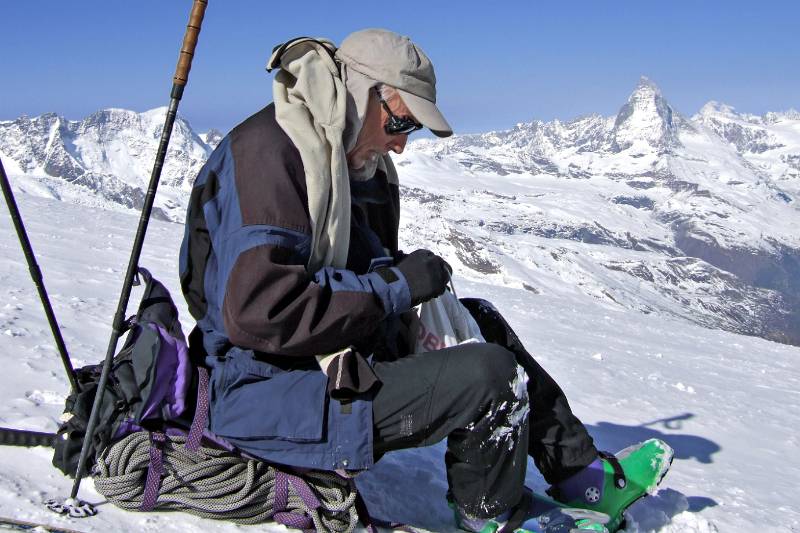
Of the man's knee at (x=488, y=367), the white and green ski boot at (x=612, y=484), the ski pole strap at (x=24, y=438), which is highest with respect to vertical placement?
the man's knee at (x=488, y=367)

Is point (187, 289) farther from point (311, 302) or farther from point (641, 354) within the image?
point (641, 354)

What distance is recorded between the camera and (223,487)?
335cm

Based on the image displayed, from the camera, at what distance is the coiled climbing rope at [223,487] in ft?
10.9

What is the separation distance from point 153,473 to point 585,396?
5.05 meters

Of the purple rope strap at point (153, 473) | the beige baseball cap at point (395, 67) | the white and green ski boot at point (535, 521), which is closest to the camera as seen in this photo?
the purple rope strap at point (153, 473)

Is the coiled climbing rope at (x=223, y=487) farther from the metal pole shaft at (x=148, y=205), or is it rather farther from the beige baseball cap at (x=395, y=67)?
the beige baseball cap at (x=395, y=67)

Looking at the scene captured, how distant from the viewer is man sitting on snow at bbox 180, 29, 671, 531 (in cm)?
303

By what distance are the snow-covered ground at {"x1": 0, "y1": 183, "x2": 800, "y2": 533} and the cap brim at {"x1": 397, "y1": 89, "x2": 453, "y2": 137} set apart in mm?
1968

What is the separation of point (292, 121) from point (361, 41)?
0.59 m

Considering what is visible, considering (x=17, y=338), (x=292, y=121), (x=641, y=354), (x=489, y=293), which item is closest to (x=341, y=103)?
(x=292, y=121)

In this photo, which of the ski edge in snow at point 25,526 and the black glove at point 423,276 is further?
the black glove at point 423,276

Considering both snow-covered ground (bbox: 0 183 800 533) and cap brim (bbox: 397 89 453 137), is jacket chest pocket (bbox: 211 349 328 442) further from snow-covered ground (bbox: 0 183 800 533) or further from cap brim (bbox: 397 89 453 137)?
cap brim (bbox: 397 89 453 137)

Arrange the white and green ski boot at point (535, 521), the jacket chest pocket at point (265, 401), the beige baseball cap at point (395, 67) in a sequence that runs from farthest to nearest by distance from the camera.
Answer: the white and green ski boot at point (535, 521)
the beige baseball cap at point (395, 67)
the jacket chest pocket at point (265, 401)

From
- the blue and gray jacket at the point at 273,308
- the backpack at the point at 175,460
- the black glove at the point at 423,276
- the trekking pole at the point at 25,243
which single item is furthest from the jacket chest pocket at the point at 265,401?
the trekking pole at the point at 25,243
